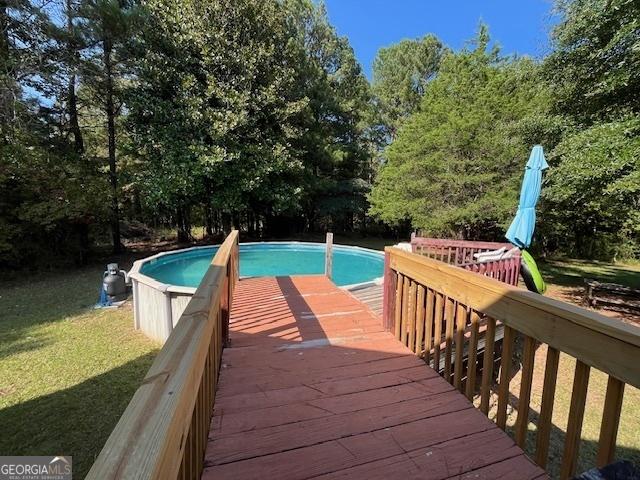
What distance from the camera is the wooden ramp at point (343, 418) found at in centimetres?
160

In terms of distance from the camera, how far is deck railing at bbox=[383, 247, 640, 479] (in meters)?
1.23

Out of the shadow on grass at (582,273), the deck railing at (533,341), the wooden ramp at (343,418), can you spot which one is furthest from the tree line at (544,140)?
the wooden ramp at (343,418)

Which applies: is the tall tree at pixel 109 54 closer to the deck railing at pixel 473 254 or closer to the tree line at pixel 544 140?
the tree line at pixel 544 140

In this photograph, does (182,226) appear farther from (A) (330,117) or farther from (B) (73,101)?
(A) (330,117)

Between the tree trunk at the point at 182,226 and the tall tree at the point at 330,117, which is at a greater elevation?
the tall tree at the point at 330,117

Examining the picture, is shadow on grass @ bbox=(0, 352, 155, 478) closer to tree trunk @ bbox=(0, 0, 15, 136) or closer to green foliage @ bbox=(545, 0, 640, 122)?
tree trunk @ bbox=(0, 0, 15, 136)

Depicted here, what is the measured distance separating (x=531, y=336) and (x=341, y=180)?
1666 cm

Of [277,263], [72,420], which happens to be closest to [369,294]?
[72,420]

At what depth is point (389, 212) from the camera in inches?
453

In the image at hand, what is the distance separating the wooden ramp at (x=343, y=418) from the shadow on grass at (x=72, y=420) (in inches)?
63.2

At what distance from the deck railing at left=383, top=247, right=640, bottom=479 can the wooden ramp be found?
0.18 m

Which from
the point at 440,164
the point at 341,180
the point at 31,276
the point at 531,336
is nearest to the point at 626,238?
the point at 440,164

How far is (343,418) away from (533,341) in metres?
1.09

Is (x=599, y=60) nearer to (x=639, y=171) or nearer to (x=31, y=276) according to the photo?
(x=639, y=171)
